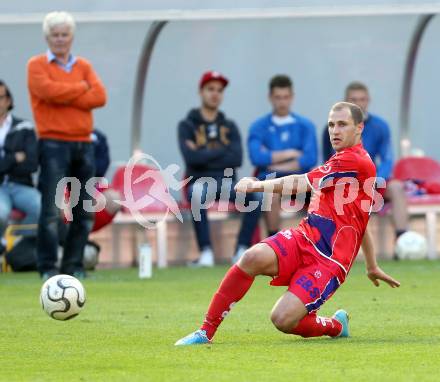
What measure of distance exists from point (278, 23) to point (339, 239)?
8.35 meters

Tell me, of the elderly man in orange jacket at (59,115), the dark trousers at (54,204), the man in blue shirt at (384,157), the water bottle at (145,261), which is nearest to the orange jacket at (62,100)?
the elderly man in orange jacket at (59,115)

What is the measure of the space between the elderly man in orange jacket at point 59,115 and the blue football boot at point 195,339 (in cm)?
450

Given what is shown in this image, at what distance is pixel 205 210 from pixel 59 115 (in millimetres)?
3077

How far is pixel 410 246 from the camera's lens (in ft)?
47.8

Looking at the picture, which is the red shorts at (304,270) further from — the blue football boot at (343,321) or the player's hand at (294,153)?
the player's hand at (294,153)

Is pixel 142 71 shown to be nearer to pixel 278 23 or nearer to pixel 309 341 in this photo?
pixel 278 23

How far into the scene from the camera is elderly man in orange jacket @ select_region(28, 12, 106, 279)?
11.5m

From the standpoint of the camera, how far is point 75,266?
12031mm

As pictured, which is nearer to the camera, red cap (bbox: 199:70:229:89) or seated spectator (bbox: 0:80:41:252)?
seated spectator (bbox: 0:80:41:252)

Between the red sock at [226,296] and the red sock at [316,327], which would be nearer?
the red sock at [226,296]

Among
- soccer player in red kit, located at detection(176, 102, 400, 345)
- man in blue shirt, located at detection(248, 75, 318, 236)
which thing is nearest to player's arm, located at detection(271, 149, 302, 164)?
man in blue shirt, located at detection(248, 75, 318, 236)

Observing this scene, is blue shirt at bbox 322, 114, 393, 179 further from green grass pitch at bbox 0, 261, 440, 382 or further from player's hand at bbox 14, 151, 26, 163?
player's hand at bbox 14, 151, 26, 163

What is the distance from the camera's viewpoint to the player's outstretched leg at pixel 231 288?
728 cm

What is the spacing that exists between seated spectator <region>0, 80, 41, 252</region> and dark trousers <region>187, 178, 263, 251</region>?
5.61 ft
